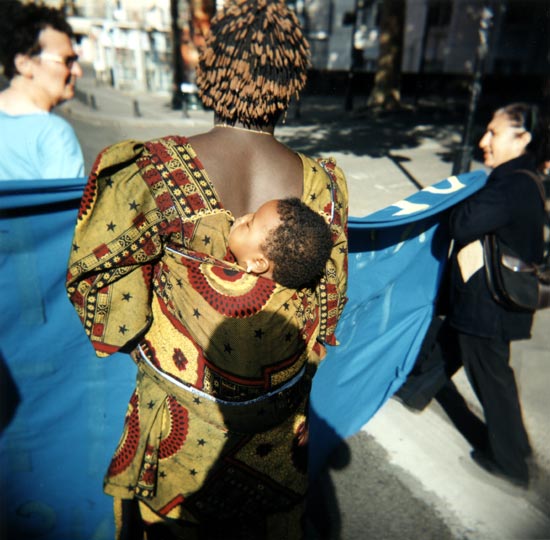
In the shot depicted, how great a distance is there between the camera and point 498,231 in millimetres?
2541

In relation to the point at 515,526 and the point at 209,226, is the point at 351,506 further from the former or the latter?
the point at 209,226

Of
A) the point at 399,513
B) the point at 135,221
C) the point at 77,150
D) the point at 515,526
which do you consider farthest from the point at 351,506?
the point at 77,150

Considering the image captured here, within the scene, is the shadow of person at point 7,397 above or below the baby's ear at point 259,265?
below

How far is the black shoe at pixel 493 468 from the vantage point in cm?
284

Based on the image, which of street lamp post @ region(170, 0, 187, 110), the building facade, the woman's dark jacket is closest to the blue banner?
the woman's dark jacket

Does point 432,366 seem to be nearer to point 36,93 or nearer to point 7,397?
point 7,397

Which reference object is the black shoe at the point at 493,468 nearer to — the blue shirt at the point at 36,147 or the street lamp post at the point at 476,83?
the blue shirt at the point at 36,147

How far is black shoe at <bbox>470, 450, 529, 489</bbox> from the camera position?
9.32 feet

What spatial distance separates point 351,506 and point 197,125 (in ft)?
47.6

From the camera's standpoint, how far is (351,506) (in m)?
2.71

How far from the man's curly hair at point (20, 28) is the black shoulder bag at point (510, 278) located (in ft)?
7.85

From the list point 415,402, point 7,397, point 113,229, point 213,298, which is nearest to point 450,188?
point 415,402

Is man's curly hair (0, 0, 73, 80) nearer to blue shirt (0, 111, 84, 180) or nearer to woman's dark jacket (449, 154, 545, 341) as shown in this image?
blue shirt (0, 111, 84, 180)

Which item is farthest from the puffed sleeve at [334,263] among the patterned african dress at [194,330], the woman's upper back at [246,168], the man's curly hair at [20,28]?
the man's curly hair at [20,28]
